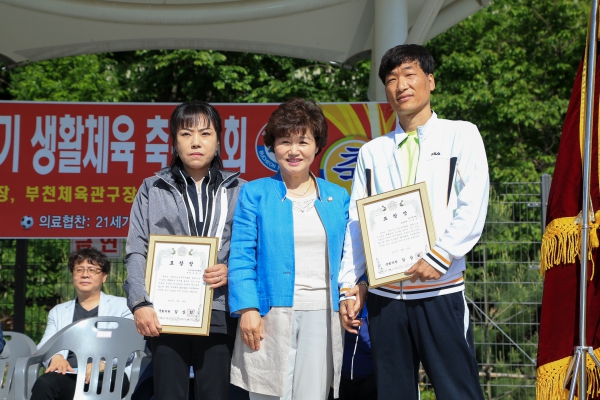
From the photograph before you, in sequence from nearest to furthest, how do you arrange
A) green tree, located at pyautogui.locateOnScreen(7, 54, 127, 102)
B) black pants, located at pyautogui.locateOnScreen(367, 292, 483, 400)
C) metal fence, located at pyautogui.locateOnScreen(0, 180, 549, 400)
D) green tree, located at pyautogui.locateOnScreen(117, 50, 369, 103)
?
black pants, located at pyautogui.locateOnScreen(367, 292, 483, 400) → metal fence, located at pyautogui.locateOnScreen(0, 180, 549, 400) → green tree, located at pyautogui.locateOnScreen(7, 54, 127, 102) → green tree, located at pyautogui.locateOnScreen(117, 50, 369, 103)

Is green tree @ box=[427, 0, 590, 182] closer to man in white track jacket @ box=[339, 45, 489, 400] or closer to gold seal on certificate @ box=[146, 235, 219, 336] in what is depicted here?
man in white track jacket @ box=[339, 45, 489, 400]

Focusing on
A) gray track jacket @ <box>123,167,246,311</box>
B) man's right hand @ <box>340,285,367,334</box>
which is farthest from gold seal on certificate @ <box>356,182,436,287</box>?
gray track jacket @ <box>123,167,246,311</box>

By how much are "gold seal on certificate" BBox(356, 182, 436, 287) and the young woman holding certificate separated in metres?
0.71

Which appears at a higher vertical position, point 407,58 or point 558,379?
point 407,58

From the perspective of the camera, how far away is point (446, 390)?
120 inches

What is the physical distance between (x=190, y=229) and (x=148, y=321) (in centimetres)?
48

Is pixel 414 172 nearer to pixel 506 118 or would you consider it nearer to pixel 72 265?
pixel 72 265

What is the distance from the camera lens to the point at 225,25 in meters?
6.50

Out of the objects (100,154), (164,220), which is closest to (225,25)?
(100,154)

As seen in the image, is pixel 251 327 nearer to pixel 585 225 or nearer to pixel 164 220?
pixel 164 220

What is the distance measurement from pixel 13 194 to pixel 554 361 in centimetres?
435

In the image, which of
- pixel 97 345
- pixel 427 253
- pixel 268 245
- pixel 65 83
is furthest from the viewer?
pixel 65 83

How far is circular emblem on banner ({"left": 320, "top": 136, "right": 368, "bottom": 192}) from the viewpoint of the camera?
231 inches

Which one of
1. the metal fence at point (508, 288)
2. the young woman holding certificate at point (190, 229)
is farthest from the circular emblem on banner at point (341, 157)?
the young woman holding certificate at point (190, 229)
